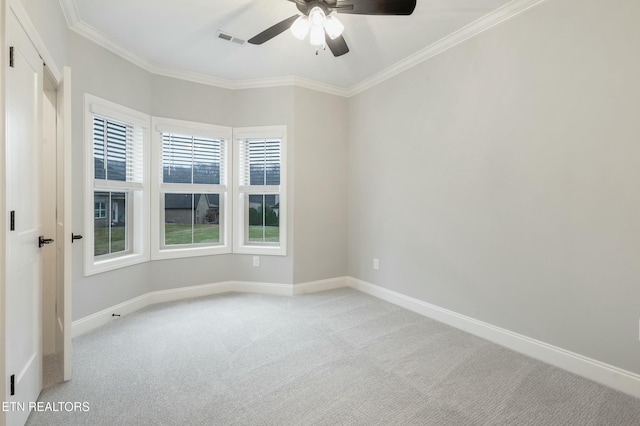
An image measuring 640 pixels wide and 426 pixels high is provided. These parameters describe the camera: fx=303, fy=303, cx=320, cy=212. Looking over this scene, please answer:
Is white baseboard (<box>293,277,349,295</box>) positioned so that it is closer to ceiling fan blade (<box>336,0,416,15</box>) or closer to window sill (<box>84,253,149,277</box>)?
window sill (<box>84,253,149,277</box>)

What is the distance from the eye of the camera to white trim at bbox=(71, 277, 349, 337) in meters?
3.11

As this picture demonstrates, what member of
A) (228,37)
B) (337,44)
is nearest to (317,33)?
(337,44)

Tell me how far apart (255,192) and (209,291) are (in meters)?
1.40

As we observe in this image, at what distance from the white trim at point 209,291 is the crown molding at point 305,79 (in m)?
2.56

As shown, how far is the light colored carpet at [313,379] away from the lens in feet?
5.63

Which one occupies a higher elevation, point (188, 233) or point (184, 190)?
point (184, 190)

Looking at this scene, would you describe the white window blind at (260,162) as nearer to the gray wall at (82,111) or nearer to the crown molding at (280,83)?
the crown molding at (280,83)

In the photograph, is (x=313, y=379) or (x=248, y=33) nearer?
(x=313, y=379)

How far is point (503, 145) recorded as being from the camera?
2543 mm

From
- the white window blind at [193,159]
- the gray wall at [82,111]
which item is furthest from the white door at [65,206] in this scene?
the white window blind at [193,159]

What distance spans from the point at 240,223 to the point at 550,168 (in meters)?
3.33

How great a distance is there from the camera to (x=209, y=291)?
12.7 ft

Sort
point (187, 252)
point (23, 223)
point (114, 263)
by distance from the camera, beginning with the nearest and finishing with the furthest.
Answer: point (23, 223) → point (114, 263) → point (187, 252)

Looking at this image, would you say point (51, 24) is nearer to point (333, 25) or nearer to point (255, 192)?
point (333, 25)
